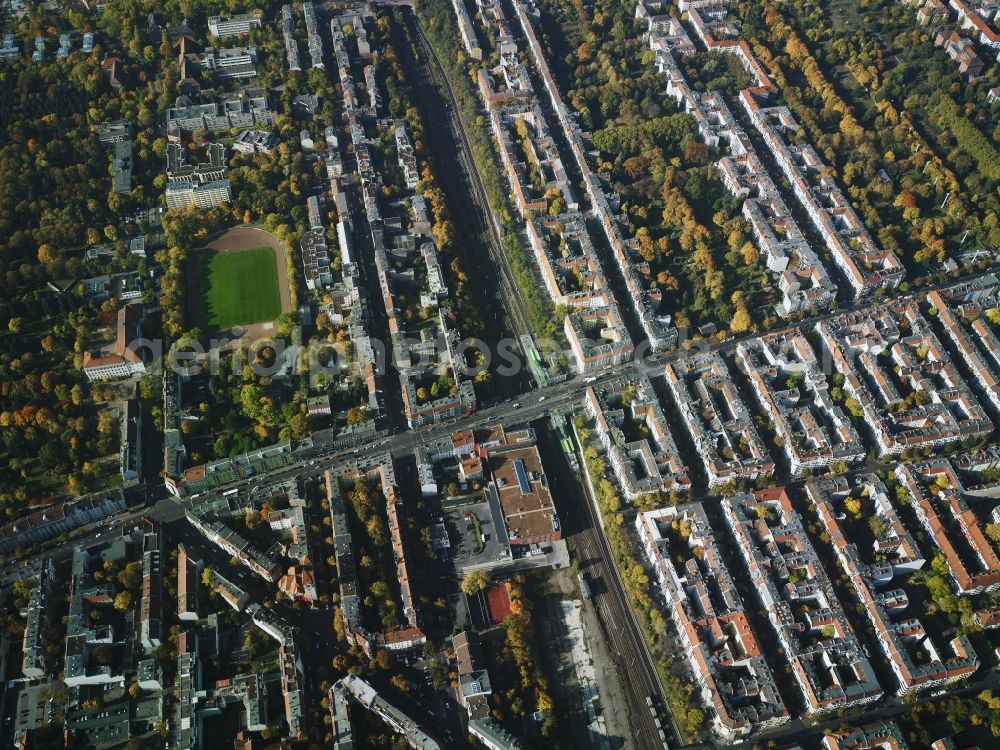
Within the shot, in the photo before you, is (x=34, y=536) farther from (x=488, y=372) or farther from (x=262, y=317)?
(x=488, y=372)

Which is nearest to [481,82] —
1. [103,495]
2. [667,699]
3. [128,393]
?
[128,393]

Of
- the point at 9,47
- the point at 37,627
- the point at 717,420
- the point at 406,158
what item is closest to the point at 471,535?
the point at 717,420

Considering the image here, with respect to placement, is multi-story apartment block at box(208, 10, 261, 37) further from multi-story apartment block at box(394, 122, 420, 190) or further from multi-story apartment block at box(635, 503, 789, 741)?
multi-story apartment block at box(635, 503, 789, 741)

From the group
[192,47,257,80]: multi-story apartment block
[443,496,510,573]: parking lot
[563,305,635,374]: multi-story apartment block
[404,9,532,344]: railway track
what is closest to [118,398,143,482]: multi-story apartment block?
[443,496,510,573]: parking lot

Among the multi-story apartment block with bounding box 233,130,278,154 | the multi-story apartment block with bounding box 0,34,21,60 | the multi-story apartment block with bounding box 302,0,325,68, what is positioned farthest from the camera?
the multi-story apartment block with bounding box 0,34,21,60

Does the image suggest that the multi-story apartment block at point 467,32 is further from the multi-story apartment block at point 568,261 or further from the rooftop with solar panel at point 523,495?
the rooftop with solar panel at point 523,495

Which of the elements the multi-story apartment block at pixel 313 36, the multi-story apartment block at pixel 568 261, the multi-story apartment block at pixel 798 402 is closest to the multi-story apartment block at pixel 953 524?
the multi-story apartment block at pixel 798 402
